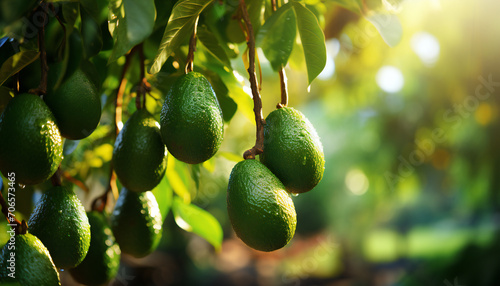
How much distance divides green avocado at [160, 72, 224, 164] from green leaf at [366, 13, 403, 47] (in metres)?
0.34

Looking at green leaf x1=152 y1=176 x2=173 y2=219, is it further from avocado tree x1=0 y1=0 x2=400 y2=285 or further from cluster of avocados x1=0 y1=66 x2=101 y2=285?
cluster of avocados x1=0 y1=66 x2=101 y2=285

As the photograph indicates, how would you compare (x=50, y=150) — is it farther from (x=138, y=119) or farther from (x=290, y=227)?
(x=290, y=227)

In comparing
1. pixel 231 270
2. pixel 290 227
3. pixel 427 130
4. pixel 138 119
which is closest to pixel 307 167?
pixel 290 227

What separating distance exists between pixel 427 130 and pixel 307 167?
343 centimetres

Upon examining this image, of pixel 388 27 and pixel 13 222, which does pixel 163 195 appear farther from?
pixel 388 27

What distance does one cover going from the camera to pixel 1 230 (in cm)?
65

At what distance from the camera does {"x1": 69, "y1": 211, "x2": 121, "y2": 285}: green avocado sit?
72 centimetres

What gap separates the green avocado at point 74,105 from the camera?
613mm

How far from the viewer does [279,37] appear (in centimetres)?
76

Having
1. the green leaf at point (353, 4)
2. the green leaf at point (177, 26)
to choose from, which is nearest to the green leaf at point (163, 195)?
the green leaf at point (177, 26)

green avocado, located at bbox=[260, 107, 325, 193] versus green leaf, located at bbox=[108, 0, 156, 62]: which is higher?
green leaf, located at bbox=[108, 0, 156, 62]

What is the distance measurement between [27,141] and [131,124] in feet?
0.55

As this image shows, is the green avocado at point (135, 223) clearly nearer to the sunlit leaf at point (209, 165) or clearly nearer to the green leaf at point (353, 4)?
the sunlit leaf at point (209, 165)

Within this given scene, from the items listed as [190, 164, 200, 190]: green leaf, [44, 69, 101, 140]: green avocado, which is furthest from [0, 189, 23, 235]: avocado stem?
[190, 164, 200, 190]: green leaf
